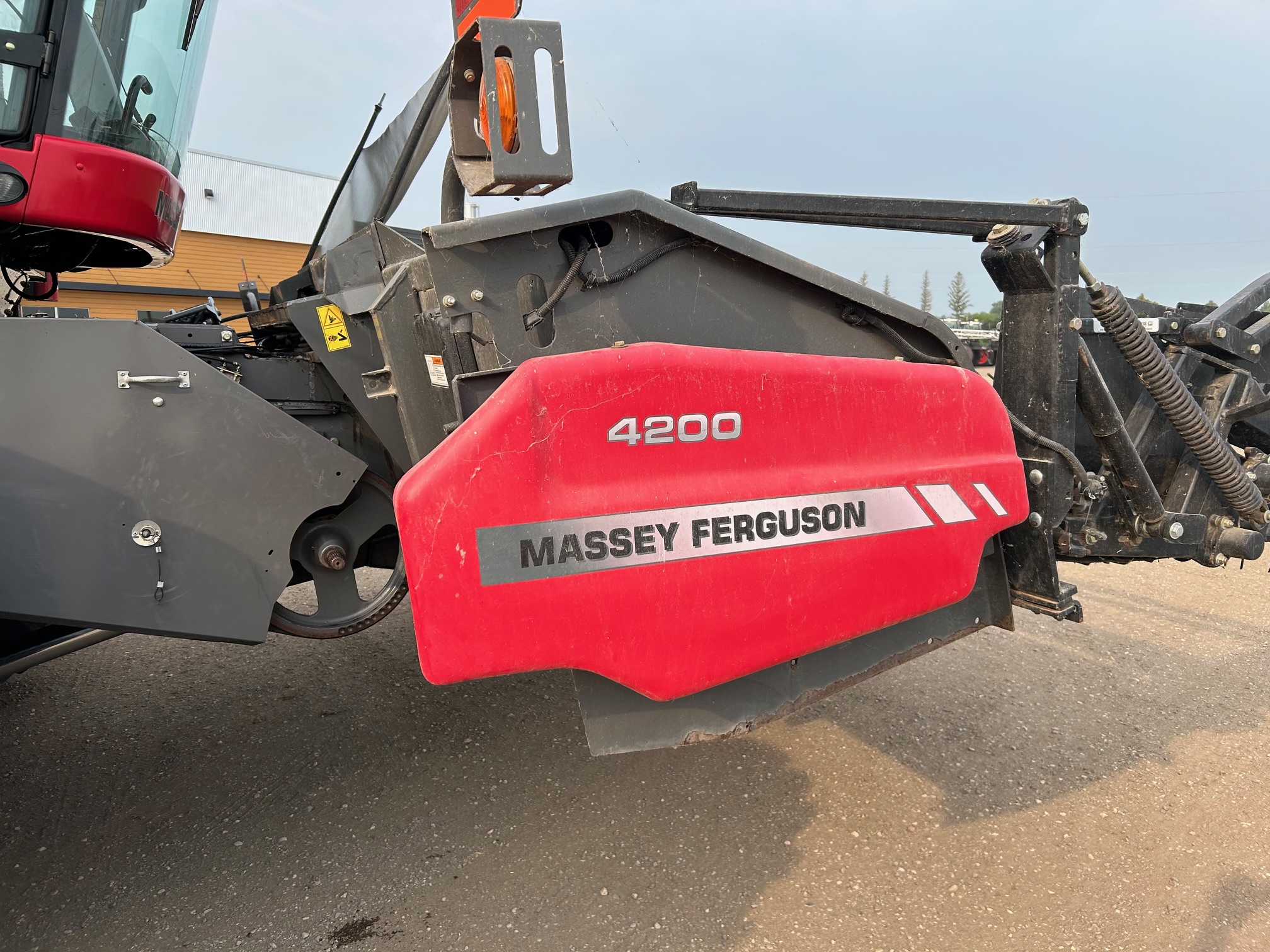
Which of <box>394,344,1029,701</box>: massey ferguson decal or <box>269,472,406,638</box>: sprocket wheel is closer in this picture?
<box>394,344,1029,701</box>: massey ferguson decal

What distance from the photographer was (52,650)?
2.11 metres

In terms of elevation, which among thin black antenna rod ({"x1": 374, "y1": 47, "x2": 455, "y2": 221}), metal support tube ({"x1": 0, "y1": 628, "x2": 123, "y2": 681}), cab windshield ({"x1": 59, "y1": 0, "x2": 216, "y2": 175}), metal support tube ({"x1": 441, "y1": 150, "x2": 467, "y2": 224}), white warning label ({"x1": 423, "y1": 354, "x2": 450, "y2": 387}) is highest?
cab windshield ({"x1": 59, "y1": 0, "x2": 216, "y2": 175})

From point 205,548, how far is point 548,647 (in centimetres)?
92

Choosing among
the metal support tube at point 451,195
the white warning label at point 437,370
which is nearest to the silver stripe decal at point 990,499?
the white warning label at point 437,370

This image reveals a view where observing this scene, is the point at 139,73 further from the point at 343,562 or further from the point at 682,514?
the point at 682,514

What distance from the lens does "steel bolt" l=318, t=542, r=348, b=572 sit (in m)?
2.32

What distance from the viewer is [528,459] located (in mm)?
1548

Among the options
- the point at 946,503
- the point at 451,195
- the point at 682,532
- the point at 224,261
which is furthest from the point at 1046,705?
the point at 224,261

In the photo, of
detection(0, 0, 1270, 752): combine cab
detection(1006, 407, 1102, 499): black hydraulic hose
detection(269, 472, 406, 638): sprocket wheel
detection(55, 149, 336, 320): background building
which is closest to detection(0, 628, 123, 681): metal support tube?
detection(0, 0, 1270, 752): combine cab

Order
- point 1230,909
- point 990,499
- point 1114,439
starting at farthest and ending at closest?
1. point 1114,439
2. point 1230,909
3. point 990,499

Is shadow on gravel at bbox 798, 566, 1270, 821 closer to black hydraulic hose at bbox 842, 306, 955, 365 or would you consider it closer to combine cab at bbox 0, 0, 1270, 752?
combine cab at bbox 0, 0, 1270, 752

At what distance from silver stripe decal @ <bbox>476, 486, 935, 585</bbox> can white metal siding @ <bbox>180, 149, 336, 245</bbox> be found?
1902cm

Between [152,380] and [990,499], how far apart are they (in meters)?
1.97

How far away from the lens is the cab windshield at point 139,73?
8.59ft
